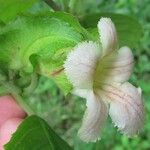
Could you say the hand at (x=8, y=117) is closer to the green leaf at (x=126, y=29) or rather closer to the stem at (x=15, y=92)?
the stem at (x=15, y=92)

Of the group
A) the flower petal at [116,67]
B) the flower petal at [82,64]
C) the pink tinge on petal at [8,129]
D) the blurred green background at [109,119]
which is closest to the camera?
the flower petal at [82,64]

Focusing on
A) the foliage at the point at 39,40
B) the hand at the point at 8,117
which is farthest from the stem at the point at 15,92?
the hand at the point at 8,117

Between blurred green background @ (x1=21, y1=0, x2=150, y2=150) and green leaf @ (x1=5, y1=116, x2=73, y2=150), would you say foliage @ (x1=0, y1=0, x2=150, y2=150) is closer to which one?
green leaf @ (x1=5, y1=116, x2=73, y2=150)

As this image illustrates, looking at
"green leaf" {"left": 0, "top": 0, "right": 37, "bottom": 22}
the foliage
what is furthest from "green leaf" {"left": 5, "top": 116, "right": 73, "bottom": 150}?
"green leaf" {"left": 0, "top": 0, "right": 37, "bottom": 22}

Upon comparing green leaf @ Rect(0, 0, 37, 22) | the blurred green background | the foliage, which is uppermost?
green leaf @ Rect(0, 0, 37, 22)

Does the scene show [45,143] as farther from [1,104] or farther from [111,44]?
[1,104]

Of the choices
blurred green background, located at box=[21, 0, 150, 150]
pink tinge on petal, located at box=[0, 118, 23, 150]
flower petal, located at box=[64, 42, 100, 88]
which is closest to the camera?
flower petal, located at box=[64, 42, 100, 88]

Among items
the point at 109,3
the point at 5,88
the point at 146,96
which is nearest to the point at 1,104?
the point at 5,88
